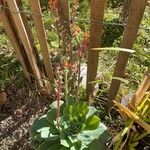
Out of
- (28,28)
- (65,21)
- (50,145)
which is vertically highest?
(65,21)

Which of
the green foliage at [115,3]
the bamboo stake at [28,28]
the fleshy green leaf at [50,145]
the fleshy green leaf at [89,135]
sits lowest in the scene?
the fleshy green leaf at [50,145]

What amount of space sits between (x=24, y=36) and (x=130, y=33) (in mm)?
636

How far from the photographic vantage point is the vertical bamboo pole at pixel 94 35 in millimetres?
2021

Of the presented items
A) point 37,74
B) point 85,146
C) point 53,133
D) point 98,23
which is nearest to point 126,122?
point 85,146

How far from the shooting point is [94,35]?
2180mm

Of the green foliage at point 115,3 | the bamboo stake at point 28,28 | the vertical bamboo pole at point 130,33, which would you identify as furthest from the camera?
the green foliage at point 115,3

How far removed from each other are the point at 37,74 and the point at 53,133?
0.56 meters

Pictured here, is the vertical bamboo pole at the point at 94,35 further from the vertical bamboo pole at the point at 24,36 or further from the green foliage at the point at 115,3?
the green foliage at the point at 115,3

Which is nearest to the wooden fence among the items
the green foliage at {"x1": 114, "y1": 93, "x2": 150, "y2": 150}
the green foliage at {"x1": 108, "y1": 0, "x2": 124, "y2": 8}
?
the green foliage at {"x1": 114, "y1": 93, "x2": 150, "y2": 150}

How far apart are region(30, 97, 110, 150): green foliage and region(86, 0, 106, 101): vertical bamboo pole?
0.91 feet

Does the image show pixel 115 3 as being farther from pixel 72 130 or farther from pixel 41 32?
pixel 72 130

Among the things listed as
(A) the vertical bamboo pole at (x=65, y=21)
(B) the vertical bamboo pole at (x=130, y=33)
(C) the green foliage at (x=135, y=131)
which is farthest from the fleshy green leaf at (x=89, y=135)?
(A) the vertical bamboo pole at (x=65, y=21)

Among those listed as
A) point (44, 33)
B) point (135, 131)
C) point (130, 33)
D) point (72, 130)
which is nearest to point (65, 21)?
point (44, 33)

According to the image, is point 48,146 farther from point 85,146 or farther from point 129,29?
point 129,29
